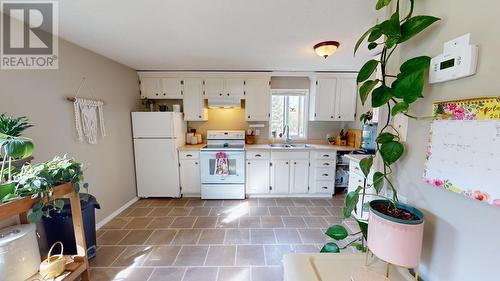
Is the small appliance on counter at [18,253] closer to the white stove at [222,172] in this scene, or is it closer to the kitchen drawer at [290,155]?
the white stove at [222,172]

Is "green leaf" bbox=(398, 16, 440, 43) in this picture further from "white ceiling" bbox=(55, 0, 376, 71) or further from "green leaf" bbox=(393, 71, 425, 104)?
"white ceiling" bbox=(55, 0, 376, 71)

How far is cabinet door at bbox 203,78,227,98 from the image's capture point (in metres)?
3.61

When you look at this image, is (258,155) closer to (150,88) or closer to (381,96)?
(150,88)

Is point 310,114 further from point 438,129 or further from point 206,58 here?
point 438,129

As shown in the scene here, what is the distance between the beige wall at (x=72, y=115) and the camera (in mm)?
1794

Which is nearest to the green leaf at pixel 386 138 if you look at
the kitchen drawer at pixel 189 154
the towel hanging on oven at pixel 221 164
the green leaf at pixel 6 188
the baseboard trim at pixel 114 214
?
→ the green leaf at pixel 6 188

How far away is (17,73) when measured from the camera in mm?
1722

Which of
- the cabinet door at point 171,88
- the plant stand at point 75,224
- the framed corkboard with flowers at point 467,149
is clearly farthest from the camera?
the cabinet door at point 171,88

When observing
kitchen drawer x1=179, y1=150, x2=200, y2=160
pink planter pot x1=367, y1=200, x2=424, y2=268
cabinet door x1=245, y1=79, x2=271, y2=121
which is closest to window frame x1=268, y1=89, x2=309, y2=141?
cabinet door x1=245, y1=79, x2=271, y2=121

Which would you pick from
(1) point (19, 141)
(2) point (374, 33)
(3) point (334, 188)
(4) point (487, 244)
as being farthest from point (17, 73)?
(3) point (334, 188)

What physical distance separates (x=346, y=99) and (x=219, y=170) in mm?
2746

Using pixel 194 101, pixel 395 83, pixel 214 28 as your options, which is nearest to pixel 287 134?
pixel 194 101

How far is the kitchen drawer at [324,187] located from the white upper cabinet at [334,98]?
48.1 inches

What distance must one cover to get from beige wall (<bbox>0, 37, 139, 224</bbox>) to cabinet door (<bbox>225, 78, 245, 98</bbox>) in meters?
1.69
